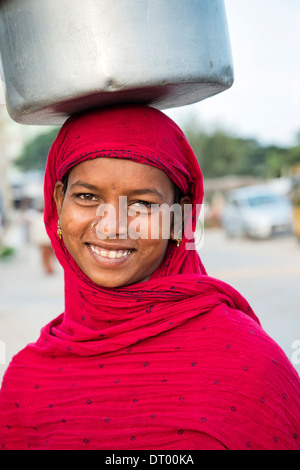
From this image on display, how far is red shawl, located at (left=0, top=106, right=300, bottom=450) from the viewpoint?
1.55 meters

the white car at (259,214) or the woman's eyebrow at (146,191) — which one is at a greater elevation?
the white car at (259,214)

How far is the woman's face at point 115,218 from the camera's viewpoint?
1669 millimetres

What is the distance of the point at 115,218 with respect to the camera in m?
1.67

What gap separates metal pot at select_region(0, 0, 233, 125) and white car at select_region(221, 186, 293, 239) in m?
16.2

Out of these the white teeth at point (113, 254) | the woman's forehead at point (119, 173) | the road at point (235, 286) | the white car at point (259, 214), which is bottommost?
the road at point (235, 286)

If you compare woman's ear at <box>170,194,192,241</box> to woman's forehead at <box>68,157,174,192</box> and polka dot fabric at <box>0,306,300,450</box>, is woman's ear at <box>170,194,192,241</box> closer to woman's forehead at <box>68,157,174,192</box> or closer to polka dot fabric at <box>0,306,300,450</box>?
woman's forehead at <box>68,157,174,192</box>

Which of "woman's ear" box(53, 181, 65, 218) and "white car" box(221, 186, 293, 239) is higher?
"white car" box(221, 186, 293, 239)

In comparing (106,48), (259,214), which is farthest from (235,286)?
(259,214)

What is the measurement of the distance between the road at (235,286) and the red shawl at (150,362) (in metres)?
2.74

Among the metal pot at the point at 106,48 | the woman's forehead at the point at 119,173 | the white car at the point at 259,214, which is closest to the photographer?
the metal pot at the point at 106,48

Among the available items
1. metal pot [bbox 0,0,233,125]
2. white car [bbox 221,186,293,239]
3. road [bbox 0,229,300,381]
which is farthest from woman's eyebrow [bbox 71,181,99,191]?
white car [bbox 221,186,293,239]

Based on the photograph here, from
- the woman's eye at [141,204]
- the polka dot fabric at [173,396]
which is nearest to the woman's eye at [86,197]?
the woman's eye at [141,204]

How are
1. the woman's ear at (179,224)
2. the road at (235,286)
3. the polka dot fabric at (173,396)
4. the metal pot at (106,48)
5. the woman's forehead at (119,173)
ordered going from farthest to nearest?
1. the road at (235,286)
2. the woman's ear at (179,224)
3. the woman's forehead at (119,173)
4. the polka dot fabric at (173,396)
5. the metal pot at (106,48)

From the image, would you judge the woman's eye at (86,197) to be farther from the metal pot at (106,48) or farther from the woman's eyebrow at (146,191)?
the metal pot at (106,48)
